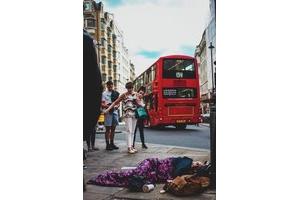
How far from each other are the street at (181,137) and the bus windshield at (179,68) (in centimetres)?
45

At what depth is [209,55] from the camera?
220cm

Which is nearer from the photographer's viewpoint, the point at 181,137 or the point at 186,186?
the point at 186,186

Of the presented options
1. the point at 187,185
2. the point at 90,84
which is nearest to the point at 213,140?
the point at 187,185

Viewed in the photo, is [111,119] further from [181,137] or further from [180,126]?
[180,126]

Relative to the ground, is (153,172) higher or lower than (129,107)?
lower

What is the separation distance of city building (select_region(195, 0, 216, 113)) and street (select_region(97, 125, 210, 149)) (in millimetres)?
287

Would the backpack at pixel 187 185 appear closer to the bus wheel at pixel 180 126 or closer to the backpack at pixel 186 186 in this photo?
the backpack at pixel 186 186

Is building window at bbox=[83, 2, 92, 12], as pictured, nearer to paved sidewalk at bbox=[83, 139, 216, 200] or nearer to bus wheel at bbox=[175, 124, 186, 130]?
paved sidewalk at bbox=[83, 139, 216, 200]

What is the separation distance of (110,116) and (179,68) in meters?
0.98

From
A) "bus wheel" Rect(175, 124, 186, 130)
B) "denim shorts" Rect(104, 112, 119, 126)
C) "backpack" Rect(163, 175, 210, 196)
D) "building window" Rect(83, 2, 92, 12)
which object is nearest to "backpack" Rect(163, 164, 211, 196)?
"backpack" Rect(163, 175, 210, 196)
